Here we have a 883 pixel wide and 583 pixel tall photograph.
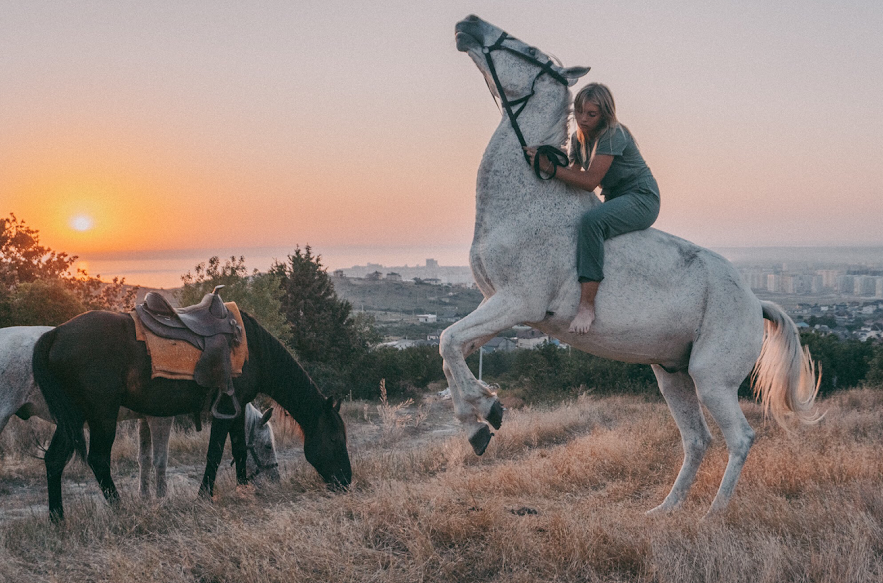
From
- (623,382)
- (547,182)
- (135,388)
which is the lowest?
(623,382)

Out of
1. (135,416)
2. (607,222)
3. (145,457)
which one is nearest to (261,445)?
(145,457)

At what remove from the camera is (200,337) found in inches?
210

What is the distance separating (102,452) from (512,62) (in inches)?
172

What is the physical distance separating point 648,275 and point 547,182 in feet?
2.99

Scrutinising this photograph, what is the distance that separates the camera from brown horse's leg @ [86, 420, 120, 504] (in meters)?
4.97

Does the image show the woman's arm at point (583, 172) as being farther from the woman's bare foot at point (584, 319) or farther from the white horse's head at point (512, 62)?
the woman's bare foot at point (584, 319)

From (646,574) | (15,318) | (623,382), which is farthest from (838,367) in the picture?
(15,318)

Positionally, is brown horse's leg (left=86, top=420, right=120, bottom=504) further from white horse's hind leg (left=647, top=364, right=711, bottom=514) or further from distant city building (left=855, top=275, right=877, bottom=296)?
distant city building (left=855, top=275, right=877, bottom=296)

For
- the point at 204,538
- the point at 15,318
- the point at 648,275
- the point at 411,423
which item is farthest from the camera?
the point at 411,423

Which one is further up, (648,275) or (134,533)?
(648,275)

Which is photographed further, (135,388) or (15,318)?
(15,318)

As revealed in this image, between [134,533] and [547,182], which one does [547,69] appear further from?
[134,533]

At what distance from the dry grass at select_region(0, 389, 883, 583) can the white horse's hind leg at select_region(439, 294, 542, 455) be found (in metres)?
0.58

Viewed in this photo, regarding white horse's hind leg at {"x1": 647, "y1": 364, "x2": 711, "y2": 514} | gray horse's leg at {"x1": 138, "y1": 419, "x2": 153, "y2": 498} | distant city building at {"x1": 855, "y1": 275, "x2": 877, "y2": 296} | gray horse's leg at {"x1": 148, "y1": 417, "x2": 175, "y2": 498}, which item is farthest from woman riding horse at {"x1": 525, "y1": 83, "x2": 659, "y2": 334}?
distant city building at {"x1": 855, "y1": 275, "x2": 877, "y2": 296}
